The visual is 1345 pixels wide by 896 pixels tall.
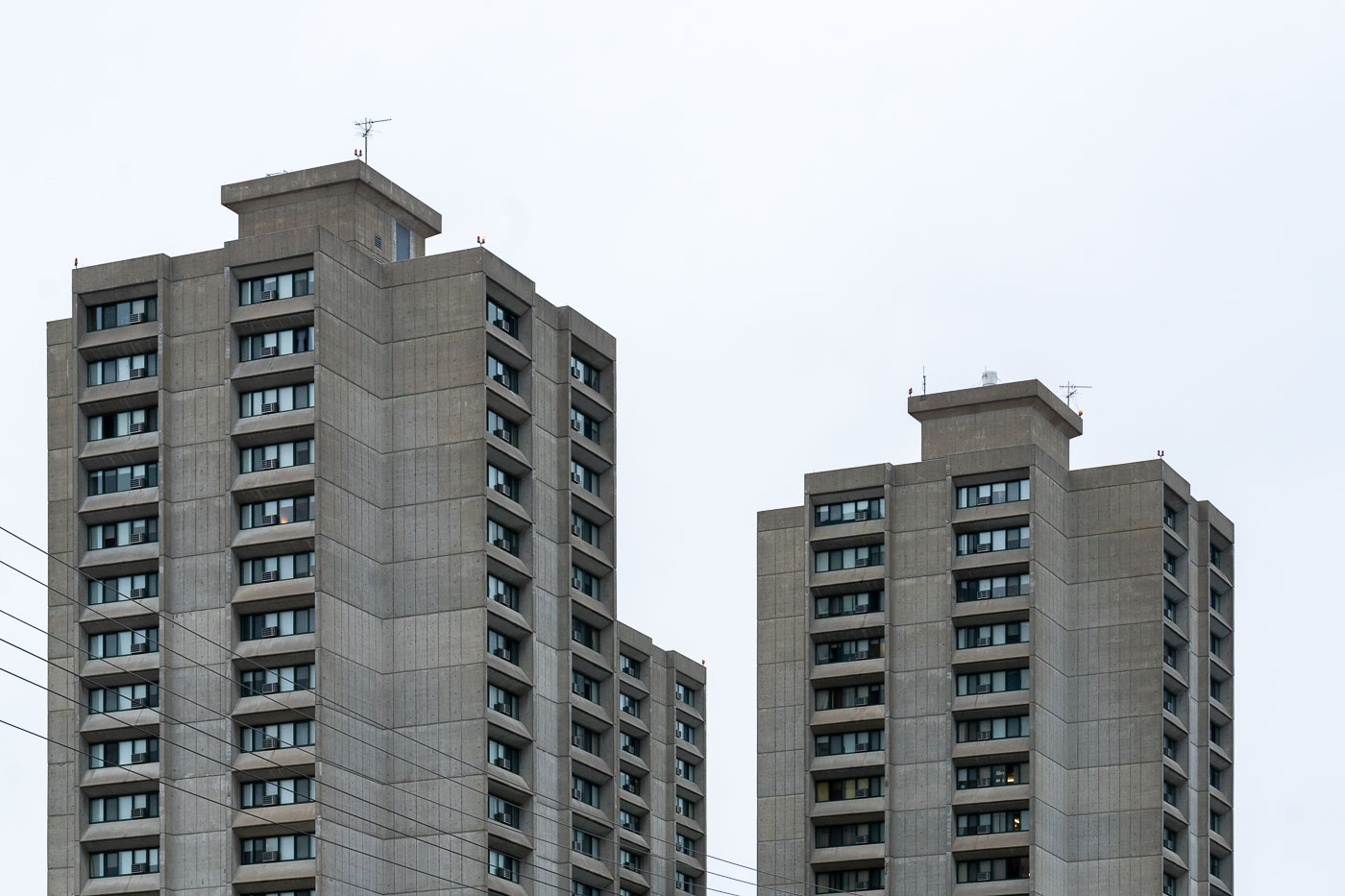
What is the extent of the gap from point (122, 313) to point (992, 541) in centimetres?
5315

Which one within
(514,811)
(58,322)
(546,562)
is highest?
(58,322)

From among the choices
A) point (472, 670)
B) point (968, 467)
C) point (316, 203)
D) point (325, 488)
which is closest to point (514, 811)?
point (472, 670)

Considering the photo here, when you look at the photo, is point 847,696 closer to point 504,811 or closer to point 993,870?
point 993,870

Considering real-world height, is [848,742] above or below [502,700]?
above

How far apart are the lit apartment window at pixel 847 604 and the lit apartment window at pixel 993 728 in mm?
9163

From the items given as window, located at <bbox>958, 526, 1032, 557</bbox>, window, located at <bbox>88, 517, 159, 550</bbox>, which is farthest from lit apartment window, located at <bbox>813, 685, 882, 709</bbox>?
window, located at <bbox>88, 517, 159, 550</bbox>

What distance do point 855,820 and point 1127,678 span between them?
1750cm

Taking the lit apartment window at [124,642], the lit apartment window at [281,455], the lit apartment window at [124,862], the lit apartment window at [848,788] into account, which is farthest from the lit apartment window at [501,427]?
the lit apartment window at [848,788]

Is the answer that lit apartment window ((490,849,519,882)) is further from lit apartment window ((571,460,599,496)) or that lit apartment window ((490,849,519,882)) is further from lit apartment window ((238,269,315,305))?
lit apartment window ((238,269,315,305))

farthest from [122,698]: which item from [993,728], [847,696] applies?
[993,728]

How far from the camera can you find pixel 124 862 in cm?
13850

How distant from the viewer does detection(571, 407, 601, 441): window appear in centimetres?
15088

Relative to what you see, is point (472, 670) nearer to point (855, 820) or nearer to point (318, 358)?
point (318, 358)

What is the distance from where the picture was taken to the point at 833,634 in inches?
6944
